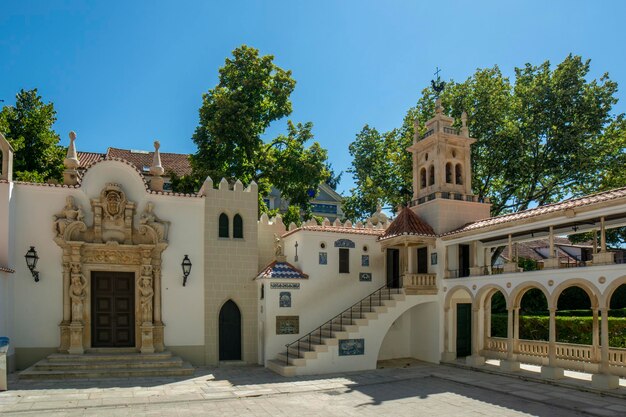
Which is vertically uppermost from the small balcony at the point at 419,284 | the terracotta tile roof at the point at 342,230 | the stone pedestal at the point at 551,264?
the terracotta tile roof at the point at 342,230

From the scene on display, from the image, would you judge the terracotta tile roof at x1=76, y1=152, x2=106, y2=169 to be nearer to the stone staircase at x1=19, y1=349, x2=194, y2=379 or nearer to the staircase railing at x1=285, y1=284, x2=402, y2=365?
the stone staircase at x1=19, y1=349, x2=194, y2=379

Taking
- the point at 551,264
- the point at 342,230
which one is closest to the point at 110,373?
the point at 342,230

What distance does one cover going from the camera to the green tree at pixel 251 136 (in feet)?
83.5

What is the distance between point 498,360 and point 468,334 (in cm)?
154

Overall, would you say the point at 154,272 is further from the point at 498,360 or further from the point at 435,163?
the point at 498,360

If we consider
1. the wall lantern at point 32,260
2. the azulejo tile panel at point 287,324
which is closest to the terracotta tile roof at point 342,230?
the azulejo tile panel at point 287,324

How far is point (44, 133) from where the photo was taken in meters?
25.2

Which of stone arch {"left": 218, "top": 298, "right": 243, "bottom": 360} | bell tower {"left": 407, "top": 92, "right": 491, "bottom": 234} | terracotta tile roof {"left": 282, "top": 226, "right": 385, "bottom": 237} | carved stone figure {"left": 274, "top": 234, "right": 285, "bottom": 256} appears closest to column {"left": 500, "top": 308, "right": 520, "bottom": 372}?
bell tower {"left": 407, "top": 92, "right": 491, "bottom": 234}

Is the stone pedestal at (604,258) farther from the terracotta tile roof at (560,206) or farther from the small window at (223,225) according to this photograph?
the small window at (223,225)

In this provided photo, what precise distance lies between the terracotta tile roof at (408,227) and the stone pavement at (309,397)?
492 cm

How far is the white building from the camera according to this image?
55.7 ft

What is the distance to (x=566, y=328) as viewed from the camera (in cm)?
2342

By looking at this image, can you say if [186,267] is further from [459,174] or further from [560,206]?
[560,206]

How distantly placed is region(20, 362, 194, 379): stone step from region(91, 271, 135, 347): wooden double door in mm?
1719
